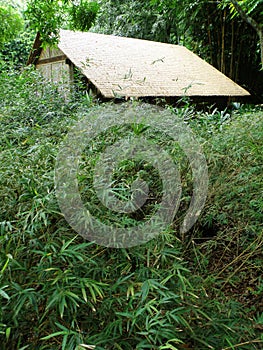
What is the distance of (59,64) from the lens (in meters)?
5.75

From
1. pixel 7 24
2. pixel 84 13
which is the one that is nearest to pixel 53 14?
pixel 84 13

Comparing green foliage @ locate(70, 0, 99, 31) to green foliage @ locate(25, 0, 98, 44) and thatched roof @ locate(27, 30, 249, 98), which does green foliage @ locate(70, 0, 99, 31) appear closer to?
green foliage @ locate(25, 0, 98, 44)

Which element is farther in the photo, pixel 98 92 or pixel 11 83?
pixel 98 92

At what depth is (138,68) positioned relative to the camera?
19.7 feet

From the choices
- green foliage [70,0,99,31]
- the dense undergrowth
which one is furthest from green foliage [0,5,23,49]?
the dense undergrowth

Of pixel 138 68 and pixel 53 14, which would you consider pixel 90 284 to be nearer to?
pixel 53 14

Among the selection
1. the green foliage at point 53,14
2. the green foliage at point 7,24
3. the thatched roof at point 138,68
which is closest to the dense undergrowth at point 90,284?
the green foliage at point 53,14

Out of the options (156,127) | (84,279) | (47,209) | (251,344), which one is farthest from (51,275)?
(156,127)

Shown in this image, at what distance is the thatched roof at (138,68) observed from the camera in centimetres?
508

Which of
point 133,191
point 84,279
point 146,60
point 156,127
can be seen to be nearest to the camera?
point 84,279

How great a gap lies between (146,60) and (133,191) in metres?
5.37

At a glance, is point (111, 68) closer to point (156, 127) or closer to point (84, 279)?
point (156, 127)

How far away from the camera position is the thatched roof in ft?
16.7

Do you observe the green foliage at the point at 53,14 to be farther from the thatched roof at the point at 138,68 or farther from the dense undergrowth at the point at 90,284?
the dense undergrowth at the point at 90,284
